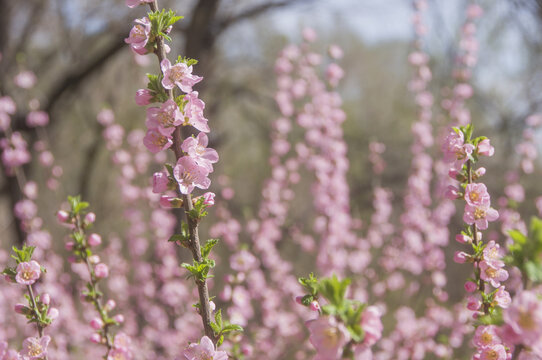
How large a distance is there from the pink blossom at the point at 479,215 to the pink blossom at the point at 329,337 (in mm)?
775

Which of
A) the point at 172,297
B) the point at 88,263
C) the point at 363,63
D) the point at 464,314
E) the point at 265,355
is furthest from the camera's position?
the point at 363,63

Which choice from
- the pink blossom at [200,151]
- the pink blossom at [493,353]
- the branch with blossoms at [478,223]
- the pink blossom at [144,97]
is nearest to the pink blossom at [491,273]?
the branch with blossoms at [478,223]

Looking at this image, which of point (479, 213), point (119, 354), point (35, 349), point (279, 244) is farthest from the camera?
point (279, 244)

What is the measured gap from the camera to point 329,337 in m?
Result: 0.97

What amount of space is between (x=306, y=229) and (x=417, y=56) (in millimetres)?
4405

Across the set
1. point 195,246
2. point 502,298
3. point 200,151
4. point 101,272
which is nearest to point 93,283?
point 101,272

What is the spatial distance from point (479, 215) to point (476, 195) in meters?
0.07

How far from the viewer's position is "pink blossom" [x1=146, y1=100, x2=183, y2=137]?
4.19 ft

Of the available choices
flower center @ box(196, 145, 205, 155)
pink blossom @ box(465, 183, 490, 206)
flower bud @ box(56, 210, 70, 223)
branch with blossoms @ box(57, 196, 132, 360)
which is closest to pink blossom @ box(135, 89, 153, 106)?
flower center @ box(196, 145, 205, 155)

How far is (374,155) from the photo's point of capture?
5.29 meters

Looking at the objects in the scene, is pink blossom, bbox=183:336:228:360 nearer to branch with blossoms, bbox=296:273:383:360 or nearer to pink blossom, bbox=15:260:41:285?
branch with blossoms, bbox=296:273:383:360

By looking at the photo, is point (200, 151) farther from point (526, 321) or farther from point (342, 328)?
point (526, 321)

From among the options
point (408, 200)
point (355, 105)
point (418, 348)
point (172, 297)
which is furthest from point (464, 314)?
point (355, 105)

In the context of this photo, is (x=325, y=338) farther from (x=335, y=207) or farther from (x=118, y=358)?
(x=335, y=207)
